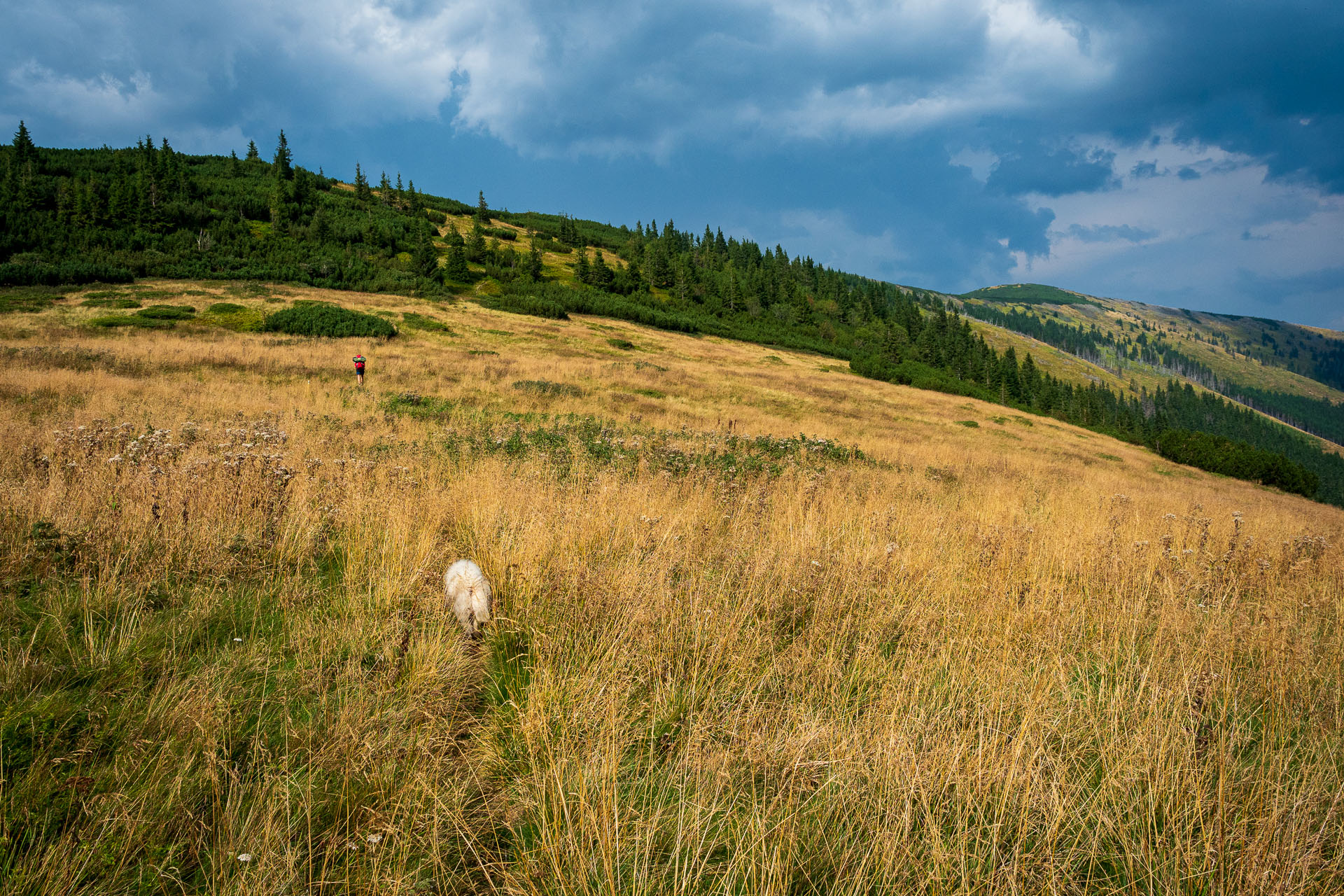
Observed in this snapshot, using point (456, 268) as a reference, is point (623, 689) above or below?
below

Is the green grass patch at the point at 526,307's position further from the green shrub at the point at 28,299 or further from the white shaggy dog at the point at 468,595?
the white shaggy dog at the point at 468,595

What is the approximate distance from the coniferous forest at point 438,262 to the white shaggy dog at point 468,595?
47518 millimetres

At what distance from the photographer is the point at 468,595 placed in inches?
147

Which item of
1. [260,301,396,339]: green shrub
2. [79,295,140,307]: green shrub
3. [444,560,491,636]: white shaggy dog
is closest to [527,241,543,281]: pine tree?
[260,301,396,339]: green shrub

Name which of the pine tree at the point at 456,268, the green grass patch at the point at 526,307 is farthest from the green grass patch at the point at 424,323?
the pine tree at the point at 456,268

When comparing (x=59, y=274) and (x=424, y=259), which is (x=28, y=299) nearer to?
(x=59, y=274)

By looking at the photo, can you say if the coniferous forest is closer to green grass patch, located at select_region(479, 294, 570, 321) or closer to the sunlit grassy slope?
green grass patch, located at select_region(479, 294, 570, 321)

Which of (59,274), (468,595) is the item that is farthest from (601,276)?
(468,595)

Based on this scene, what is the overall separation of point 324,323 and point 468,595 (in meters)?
32.6

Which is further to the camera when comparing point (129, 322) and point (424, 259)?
point (424, 259)

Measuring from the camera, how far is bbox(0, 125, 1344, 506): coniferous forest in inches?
1743

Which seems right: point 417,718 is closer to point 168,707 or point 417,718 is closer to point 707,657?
point 168,707

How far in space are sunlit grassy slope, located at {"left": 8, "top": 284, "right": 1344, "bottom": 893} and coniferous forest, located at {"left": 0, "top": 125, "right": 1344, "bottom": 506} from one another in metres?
45.9

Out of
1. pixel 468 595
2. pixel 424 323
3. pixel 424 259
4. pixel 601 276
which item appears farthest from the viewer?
pixel 601 276
